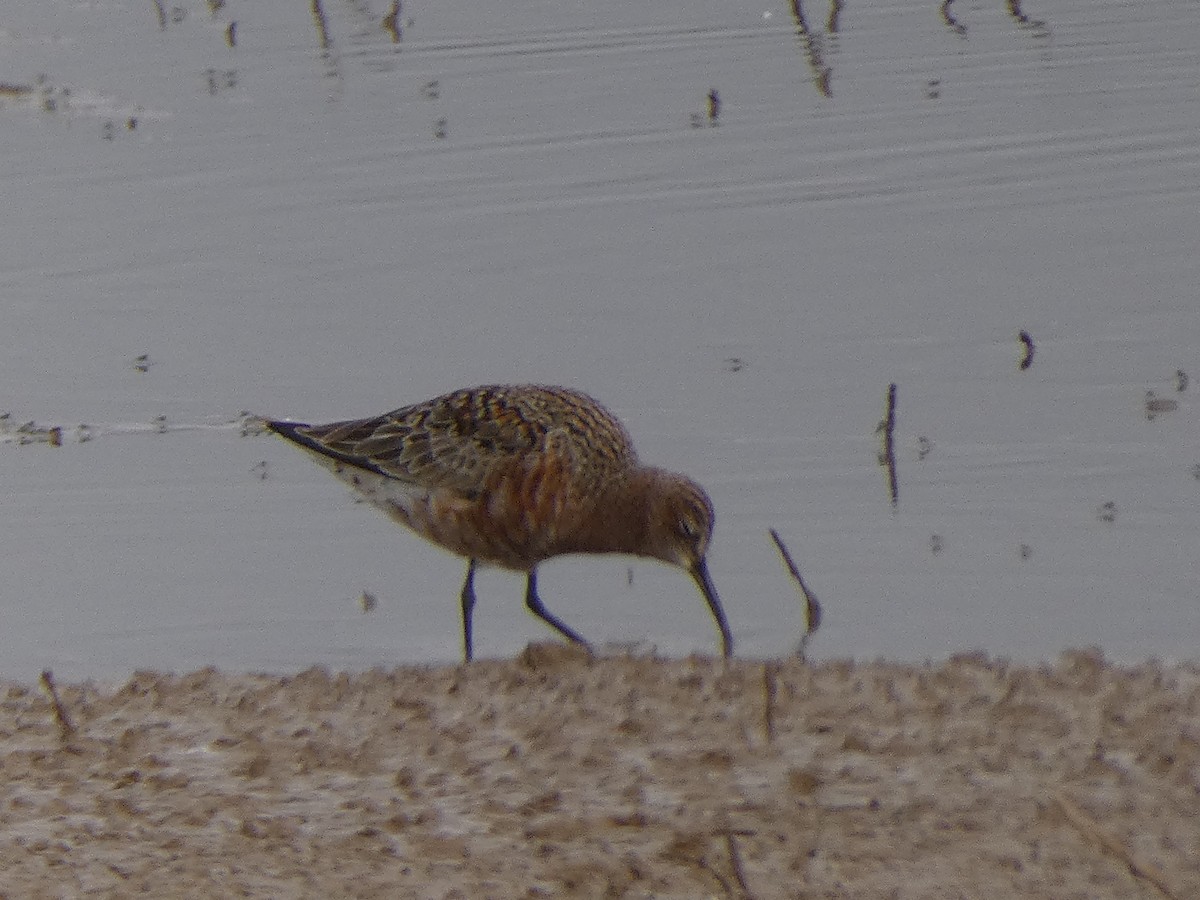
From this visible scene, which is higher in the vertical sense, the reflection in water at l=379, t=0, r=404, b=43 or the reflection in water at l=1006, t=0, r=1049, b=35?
the reflection in water at l=379, t=0, r=404, b=43

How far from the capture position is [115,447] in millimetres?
10500

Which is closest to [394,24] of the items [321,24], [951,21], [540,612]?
[321,24]

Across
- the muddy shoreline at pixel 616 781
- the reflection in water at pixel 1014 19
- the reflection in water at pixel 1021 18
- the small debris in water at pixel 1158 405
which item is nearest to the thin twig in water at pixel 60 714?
the muddy shoreline at pixel 616 781

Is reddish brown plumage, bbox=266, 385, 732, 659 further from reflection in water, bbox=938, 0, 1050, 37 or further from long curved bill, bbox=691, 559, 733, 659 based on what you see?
reflection in water, bbox=938, 0, 1050, 37

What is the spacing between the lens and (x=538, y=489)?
8094mm

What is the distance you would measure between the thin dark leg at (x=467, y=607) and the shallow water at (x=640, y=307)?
0.14 m

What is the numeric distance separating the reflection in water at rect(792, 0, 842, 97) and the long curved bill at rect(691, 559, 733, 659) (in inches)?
314

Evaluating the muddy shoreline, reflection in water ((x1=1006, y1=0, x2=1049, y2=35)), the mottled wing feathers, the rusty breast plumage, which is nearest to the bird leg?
the rusty breast plumage

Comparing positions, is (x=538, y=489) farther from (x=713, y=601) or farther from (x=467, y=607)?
(x=713, y=601)

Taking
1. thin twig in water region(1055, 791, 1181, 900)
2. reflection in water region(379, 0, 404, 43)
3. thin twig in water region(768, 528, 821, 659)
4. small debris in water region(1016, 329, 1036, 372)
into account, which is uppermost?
reflection in water region(379, 0, 404, 43)

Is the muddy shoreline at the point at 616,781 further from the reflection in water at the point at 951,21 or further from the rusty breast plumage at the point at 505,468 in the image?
the reflection in water at the point at 951,21

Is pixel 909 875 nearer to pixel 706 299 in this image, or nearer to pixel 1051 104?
pixel 706 299

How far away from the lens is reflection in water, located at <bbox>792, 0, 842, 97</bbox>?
1572cm

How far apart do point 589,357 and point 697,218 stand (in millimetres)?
2323
